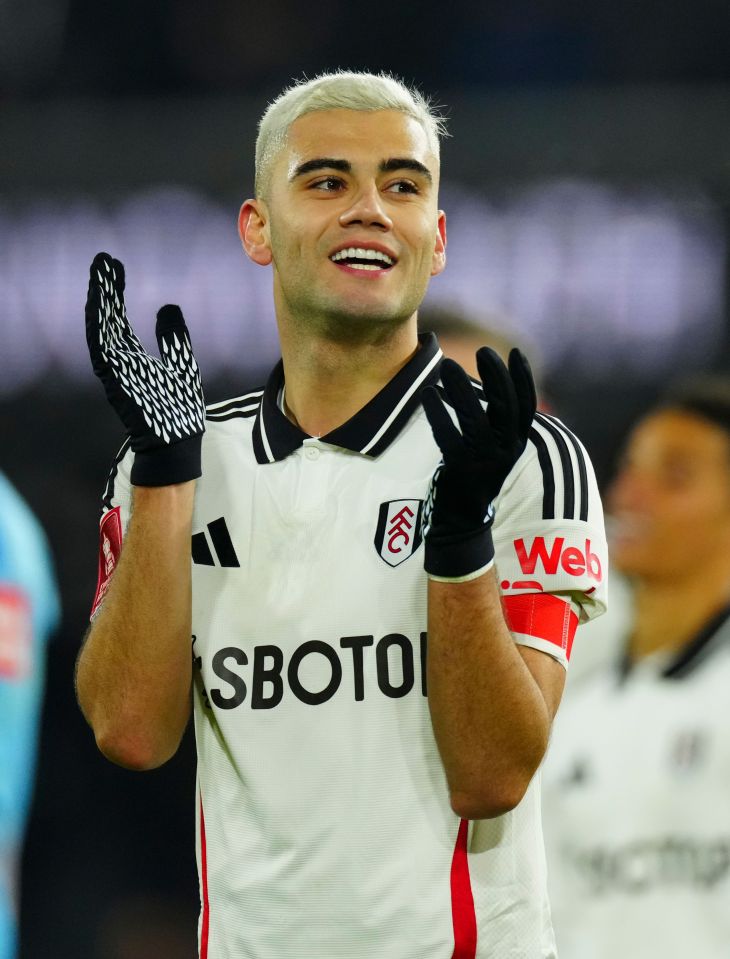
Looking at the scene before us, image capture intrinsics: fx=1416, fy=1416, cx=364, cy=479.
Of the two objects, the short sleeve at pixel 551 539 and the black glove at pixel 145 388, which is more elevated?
the black glove at pixel 145 388

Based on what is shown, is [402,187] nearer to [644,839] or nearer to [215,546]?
[215,546]

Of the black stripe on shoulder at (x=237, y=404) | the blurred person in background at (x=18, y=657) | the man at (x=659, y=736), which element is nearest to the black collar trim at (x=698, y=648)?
the man at (x=659, y=736)

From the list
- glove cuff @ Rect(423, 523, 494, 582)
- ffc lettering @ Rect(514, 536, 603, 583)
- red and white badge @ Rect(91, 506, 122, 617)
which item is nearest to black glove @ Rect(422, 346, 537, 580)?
glove cuff @ Rect(423, 523, 494, 582)

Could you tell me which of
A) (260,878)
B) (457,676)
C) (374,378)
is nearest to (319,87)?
(374,378)

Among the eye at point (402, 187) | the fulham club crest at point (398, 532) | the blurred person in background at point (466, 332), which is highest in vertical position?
the blurred person in background at point (466, 332)

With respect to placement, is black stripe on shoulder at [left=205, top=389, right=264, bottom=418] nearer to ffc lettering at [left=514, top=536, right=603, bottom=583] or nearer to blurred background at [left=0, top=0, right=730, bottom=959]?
ffc lettering at [left=514, top=536, right=603, bottom=583]

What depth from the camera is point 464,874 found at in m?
1.46

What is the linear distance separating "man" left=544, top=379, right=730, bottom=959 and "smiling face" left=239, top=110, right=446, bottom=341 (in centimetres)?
195

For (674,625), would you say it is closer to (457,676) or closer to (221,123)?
(221,123)

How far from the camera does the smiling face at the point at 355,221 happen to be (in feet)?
5.06

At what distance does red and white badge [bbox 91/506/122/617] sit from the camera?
1.64 m

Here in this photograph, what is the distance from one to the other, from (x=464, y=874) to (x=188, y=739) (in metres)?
1.96

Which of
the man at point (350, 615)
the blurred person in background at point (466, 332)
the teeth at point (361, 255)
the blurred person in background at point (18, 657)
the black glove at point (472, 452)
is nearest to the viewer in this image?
the black glove at point (472, 452)

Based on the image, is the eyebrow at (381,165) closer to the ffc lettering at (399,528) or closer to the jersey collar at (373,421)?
the jersey collar at (373,421)
